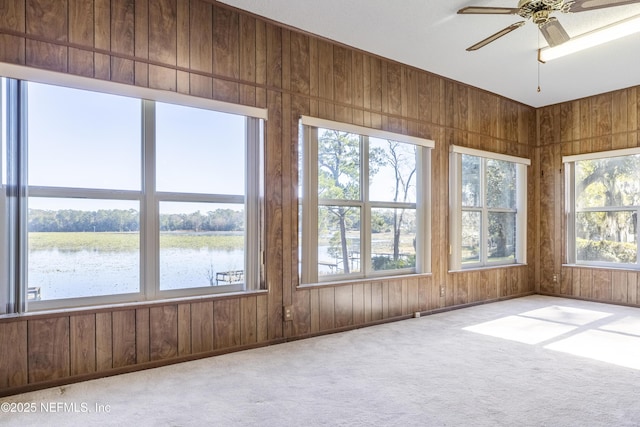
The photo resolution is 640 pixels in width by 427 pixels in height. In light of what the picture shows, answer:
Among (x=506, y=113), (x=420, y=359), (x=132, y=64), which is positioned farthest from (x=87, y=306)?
(x=506, y=113)

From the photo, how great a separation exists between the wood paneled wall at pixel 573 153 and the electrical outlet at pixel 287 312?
14.8 feet

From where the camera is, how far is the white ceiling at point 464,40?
10.9 ft

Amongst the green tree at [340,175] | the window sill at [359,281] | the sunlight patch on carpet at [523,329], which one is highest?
the green tree at [340,175]

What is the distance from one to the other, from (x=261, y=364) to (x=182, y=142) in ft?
6.06

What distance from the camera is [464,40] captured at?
3.91m

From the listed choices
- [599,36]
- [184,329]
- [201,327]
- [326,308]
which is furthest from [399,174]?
[184,329]

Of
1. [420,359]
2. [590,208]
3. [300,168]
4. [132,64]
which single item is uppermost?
[132,64]

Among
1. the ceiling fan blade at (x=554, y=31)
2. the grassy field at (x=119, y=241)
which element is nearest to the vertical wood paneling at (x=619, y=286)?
the ceiling fan blade at (x=554, y=31)

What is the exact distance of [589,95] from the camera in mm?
5652

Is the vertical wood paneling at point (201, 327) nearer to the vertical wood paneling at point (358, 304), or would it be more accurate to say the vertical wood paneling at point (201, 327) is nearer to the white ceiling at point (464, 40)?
the vertical wood paneling at point (358, 304)

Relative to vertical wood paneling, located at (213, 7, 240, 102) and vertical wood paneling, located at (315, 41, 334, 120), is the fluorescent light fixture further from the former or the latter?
vertical wood paneling, located at (213, 7, 240, 102)

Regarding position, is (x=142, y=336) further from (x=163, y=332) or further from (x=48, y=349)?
(x=48, y=349)

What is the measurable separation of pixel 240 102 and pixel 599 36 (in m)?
3.23

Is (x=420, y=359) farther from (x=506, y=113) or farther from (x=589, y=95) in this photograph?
(x=589, y=95)
